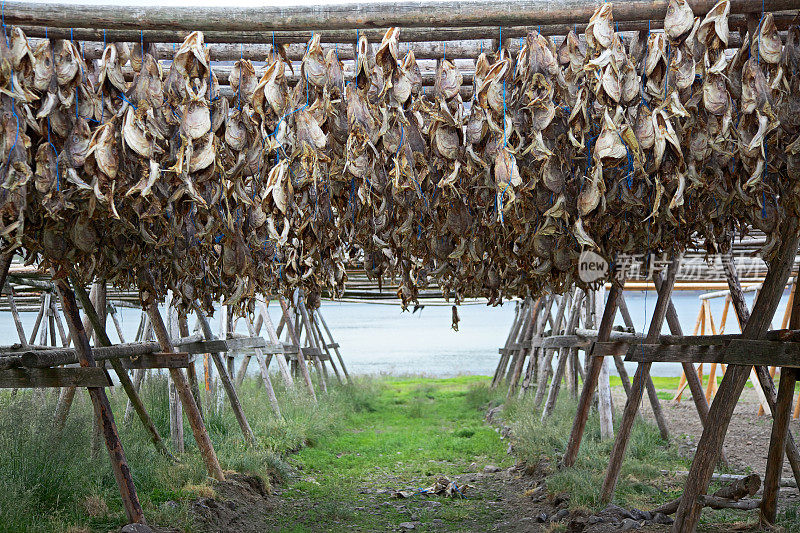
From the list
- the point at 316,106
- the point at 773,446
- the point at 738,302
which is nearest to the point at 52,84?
the point at 316,106

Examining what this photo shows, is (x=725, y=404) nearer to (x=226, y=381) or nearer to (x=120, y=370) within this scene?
(x=120, y=370)

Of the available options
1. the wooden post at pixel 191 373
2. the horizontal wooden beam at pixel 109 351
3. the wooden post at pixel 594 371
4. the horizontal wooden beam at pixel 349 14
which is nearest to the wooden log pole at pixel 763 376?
the wooden post at pixel 594 371

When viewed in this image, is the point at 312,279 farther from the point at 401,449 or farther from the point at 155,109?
the point at 401,449

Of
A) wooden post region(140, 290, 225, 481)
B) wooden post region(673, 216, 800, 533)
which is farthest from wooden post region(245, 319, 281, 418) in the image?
wooden post region(673, 216, 800, 533)

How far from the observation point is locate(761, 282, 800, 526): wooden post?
169 inches

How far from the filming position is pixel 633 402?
5605 millimetres

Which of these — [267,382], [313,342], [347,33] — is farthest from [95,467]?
[313,342]

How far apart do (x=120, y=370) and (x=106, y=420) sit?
50.8 inches

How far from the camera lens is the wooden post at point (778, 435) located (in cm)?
430

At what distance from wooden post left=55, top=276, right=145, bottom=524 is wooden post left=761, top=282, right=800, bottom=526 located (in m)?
4.40

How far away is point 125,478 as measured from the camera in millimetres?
4793

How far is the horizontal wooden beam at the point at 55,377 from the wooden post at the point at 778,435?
445 cm

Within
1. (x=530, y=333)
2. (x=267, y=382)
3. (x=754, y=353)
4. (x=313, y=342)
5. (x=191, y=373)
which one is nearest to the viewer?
(x=754, y=353)

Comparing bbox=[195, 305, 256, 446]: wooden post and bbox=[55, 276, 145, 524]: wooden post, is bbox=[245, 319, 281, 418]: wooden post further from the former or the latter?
bbox=[55, 276, 145, 524]: wooden post
